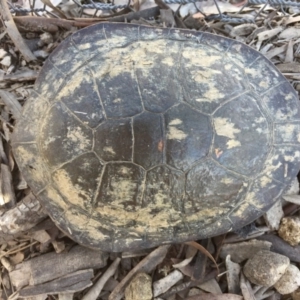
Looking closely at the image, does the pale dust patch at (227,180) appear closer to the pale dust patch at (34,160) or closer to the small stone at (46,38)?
the pale dust patch at (34,160)

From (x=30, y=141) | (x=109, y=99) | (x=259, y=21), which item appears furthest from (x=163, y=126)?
(x=259, y=21)

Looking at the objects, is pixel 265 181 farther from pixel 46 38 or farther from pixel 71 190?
pixel 46 38

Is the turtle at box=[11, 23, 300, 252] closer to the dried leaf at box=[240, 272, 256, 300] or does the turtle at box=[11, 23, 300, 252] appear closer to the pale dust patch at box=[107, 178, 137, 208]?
the pale dust patch at box=[107, 178, 137, 208]

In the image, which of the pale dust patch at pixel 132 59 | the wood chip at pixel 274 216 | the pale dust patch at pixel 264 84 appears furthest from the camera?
the wood chip at pixel 274 216

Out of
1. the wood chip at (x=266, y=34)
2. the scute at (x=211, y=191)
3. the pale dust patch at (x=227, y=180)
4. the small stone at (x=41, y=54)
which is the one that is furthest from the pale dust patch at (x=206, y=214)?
the small stone at (x=41, y=54)

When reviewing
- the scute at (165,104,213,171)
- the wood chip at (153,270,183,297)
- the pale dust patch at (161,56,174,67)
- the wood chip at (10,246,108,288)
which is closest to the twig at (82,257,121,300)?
the wood chip at (10,246,108,288)

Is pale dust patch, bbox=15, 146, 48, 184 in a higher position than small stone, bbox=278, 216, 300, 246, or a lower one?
higher

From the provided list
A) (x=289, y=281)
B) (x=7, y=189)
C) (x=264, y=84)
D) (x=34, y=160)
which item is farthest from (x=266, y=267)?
(x=7, y=189)
